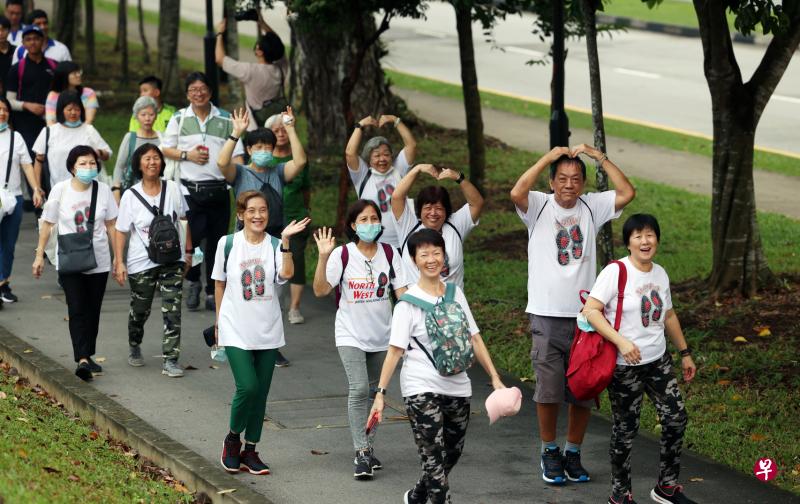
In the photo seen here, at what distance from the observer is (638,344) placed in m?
7.50

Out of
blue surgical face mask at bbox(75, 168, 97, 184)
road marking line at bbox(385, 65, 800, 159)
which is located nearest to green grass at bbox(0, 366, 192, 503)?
→ blue surgical face mask at bbox(75, 168, 97, 184)

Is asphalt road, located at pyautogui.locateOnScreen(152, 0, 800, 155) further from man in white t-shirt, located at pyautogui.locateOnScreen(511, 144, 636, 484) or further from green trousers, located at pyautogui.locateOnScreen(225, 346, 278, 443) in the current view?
green trousers, located at pyautogui.locateOnScreen(225, 346, 278, 443)

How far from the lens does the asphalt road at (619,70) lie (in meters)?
22.6

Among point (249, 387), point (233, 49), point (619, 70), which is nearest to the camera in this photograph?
point (249, 387)

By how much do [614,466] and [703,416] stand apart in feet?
6.58

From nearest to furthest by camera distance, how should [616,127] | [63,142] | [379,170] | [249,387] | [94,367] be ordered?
1. [249,387]
2. [94,367]
3. [379,170]
4. [63,142]
5. [616,127]

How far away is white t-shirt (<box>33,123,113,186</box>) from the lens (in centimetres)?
1226

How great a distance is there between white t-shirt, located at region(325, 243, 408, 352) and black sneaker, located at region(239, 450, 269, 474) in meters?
0.82

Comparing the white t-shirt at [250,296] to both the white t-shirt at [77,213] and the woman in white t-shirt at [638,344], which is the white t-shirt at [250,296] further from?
the white t-shirt at [77,213]

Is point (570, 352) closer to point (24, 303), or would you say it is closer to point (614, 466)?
point (614, 466)

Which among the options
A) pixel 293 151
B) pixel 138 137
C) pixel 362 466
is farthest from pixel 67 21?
pixel 362 466

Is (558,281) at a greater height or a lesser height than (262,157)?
lesser

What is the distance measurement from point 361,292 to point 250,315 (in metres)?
0.66

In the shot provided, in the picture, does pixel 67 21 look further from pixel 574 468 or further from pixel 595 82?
pixel 574 468
